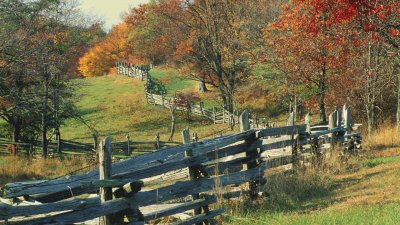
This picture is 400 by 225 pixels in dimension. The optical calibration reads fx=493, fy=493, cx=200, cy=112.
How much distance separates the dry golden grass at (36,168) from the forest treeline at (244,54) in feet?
7.75

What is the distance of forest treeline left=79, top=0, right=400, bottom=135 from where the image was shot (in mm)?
18969

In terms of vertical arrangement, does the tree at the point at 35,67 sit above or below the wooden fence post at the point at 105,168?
above

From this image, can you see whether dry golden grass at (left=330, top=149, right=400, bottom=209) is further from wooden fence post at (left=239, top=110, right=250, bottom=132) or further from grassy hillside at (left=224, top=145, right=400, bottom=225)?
wooden fence post at (left=239, top=110, right=250, bottom=132)

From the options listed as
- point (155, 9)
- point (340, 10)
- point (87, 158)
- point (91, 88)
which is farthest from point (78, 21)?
point (340, 10)

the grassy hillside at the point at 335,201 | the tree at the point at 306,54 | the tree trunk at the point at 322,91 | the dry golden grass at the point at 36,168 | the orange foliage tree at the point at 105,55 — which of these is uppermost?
the orange foliage tree at the point at 105,55

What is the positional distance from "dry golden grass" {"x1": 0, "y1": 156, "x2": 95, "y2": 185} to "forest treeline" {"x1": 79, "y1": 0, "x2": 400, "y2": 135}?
1189 cm

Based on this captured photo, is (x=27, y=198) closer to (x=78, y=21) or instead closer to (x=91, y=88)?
(x=78, y=21)

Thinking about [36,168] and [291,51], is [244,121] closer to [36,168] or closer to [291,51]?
[36,168]

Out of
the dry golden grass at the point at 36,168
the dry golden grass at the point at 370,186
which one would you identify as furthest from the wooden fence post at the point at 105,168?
the dry golden grass at the point at 36,168

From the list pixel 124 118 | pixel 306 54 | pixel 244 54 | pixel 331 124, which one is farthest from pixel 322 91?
pixel 124 118

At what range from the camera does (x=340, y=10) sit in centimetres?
1434

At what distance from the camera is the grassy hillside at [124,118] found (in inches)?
1602

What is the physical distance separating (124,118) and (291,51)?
2058 cm

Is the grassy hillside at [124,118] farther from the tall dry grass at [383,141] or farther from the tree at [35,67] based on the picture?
the tall dry grass at [383,141]
